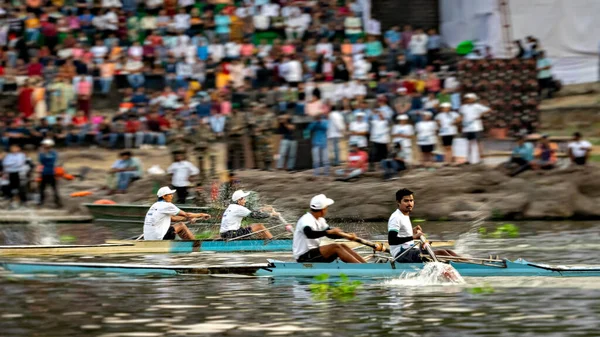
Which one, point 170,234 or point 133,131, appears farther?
point 133,131

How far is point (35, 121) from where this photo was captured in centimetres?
3116

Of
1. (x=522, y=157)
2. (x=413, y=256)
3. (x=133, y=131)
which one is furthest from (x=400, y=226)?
(x=133, y=131)

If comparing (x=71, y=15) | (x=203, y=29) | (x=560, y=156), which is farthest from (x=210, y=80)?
(x=560, y=156)

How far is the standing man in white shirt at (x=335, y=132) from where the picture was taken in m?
28.4

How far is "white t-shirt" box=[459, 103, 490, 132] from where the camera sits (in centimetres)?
2788

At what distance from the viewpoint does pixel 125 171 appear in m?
28.8

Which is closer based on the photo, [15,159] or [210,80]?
[15,159]

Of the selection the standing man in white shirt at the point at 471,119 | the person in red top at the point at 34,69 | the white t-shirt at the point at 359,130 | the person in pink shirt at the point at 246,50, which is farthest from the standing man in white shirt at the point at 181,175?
the person in red top at the point at 34,69

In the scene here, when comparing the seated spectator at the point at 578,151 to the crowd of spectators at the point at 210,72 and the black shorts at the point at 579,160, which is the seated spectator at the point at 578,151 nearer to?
the black shorts at the point at 579,160

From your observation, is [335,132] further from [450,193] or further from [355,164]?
[450,193]

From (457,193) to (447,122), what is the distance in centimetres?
186

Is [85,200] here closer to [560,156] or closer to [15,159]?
[15,159]

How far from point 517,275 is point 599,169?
10.3 meters

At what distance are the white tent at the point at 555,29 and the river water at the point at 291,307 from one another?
1411 centimetres
